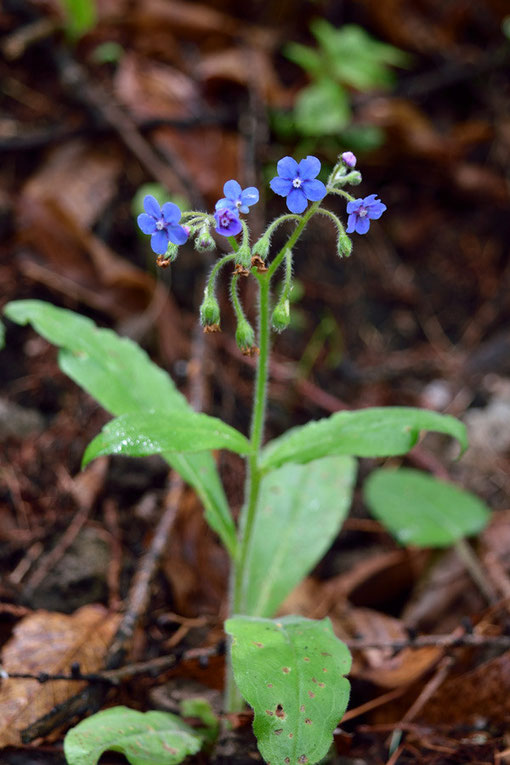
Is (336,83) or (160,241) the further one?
(336,83)

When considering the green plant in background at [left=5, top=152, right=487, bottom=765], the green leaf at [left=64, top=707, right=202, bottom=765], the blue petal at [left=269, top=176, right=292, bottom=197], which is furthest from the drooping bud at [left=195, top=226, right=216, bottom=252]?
the green leaf at [left=64, top=707, right=202, bottom=765]

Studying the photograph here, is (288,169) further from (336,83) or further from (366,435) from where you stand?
(336,83)

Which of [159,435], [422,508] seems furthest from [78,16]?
[422,508]

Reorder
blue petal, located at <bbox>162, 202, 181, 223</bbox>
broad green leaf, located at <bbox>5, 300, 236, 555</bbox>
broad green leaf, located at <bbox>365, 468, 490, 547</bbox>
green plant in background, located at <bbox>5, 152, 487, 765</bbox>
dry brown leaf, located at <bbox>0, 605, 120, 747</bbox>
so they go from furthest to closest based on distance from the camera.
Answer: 1. broad green leaf, located at <bbox>365, 468, 490, 547</bbox>
2. broad green leaf, located at <bbox>5, 300, 236, 555</bbox>
3. dry brown leaf, located at <bbox>0, 605, 120, 747</bbox>
4. blue petal, located at <bbox>162, 202, 181, 223</bbox>
5. green plant in background, located at <bbox>5, 152, 487, 765</bbox>

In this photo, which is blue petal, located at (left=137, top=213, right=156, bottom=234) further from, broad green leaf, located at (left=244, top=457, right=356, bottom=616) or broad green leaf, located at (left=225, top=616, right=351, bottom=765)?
broad green leaf, located at (left=244, top=457, right=356, bottom=616)

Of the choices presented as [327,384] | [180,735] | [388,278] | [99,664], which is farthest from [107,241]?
[180,735]

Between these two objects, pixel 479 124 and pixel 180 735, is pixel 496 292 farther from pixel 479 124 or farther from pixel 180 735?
pixel 180 735

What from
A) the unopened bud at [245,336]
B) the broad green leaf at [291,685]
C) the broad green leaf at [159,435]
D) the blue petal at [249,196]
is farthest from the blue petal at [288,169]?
the broad green leaf at [291,685]

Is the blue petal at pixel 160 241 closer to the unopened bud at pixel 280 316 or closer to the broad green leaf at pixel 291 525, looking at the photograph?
the unopened bud at pixel 280 316
